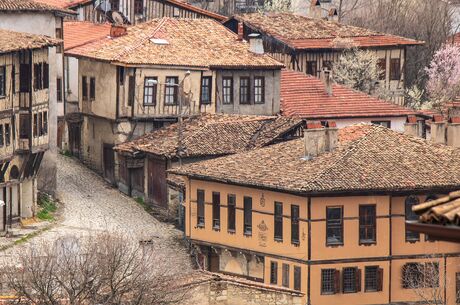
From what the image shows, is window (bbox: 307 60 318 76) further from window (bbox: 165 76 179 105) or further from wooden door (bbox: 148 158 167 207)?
wooden door (bbox: 148 158 167 207)

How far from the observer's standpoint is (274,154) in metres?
63.0

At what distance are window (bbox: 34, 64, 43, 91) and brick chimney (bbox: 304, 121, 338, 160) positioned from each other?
959 cm

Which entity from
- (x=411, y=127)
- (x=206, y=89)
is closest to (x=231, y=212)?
(x=411, y=127)

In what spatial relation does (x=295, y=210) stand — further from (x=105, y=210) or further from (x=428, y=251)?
(x=105, y=210)

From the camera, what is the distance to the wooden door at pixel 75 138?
2985 inches

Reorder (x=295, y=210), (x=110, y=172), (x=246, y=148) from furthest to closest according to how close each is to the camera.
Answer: (x=110, y=172)
(x=246, y=148)
(x=295, y=210)

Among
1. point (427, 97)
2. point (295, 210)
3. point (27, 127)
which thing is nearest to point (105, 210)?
point (27, 127)

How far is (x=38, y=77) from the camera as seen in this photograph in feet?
212

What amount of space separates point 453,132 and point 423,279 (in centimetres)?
964

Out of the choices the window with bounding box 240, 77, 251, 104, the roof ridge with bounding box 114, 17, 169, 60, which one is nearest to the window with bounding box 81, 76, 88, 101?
the roof ridge with bounding box 114, 17, 169, 60

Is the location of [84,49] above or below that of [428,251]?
above

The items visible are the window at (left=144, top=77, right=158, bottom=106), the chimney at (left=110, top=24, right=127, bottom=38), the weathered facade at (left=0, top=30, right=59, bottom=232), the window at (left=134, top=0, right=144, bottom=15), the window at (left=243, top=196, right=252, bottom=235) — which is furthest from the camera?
the window at (left=134, top=0, right=144, bottom=15)

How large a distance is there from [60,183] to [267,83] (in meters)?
10.3

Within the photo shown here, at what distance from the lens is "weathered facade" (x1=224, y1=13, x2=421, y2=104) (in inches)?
3467
